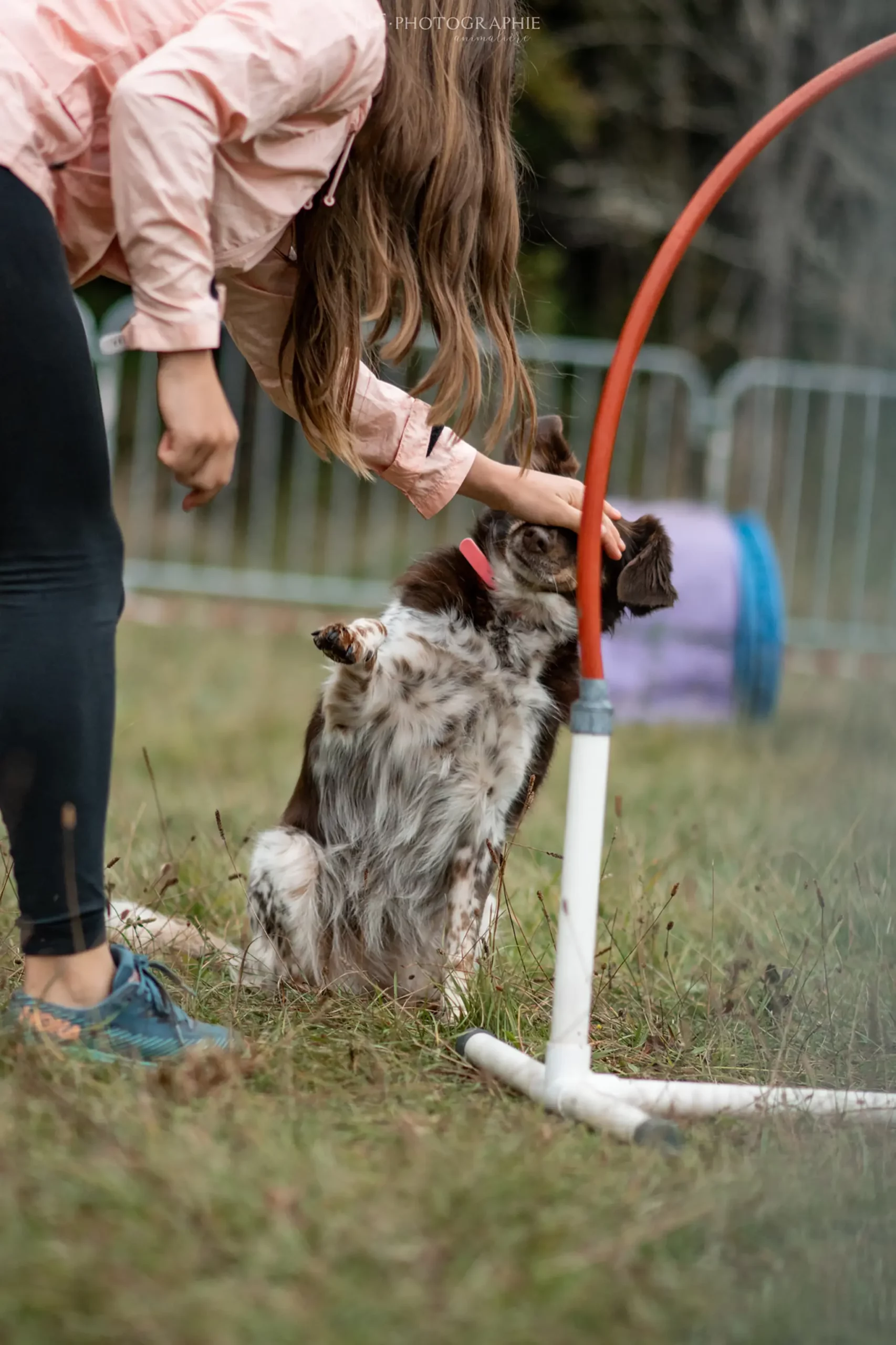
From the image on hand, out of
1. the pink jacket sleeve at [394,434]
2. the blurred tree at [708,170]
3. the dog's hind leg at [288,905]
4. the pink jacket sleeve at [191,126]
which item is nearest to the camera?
the pink jacket sleeve at [191,126]

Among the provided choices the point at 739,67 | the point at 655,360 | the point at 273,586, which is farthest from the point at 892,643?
the point at 739,67

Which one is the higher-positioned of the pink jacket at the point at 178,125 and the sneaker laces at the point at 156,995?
the pink jacket at the point at 178,125

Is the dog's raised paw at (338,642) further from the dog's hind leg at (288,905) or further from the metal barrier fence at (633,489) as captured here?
the metal barrier fence at (633,489)

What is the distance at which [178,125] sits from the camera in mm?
1881

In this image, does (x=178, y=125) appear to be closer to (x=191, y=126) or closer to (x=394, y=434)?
(x=191, y=126)

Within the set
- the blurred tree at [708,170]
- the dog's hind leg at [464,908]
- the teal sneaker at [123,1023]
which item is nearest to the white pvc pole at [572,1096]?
the teal sneaker at [123,1023]

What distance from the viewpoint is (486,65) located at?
2.38 meters

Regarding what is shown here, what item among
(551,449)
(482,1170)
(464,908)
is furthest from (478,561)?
(482,1170)

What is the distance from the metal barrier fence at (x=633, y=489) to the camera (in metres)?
10.2

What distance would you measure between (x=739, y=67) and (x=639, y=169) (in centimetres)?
206

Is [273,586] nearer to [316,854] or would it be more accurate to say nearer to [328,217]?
[316,854]

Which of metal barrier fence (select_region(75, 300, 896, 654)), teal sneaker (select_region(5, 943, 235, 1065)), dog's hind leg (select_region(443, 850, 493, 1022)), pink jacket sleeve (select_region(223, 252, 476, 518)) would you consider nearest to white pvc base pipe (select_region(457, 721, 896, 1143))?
teal sneaker (select_region(5, 943, 235, 1065))

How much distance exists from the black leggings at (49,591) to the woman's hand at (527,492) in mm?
849

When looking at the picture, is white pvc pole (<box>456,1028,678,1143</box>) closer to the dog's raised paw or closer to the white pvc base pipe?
the white pvc base pipe
